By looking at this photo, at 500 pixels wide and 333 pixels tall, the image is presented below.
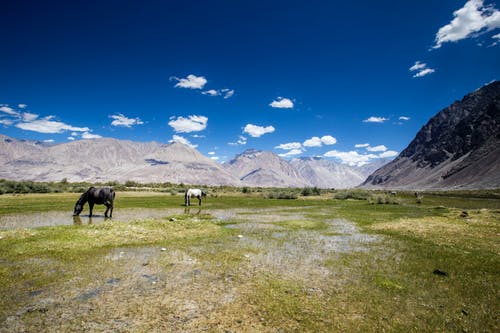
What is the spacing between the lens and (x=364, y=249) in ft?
50.6

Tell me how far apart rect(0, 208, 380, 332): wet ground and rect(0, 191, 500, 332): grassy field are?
0.14ft

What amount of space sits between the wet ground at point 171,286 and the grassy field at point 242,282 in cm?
4

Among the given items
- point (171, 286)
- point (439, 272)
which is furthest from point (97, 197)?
point (439, 272)

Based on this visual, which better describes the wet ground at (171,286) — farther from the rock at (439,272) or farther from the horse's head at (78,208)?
the horse's head at (78,208)

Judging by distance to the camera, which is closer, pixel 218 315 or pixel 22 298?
pixel 218 315

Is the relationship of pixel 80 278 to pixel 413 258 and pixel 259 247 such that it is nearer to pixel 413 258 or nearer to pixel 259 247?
pixel 259 247

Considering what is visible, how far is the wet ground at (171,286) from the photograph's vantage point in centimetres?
743

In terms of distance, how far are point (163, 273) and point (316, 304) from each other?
19.8 ft

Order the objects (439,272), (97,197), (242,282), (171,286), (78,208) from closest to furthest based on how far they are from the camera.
→ (171,286), (242,282), (439,272), (78,208), (97,197)

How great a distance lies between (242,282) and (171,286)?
8.32 feet

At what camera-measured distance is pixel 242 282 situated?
10273mm

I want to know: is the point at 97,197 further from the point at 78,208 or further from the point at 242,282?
the point at 242,282

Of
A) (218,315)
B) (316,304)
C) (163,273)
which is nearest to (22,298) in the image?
(163,273)

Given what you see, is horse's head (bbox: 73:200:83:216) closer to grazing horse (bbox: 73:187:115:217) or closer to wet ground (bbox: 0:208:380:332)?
grazing horse (bbox: 73:187:115:217)
